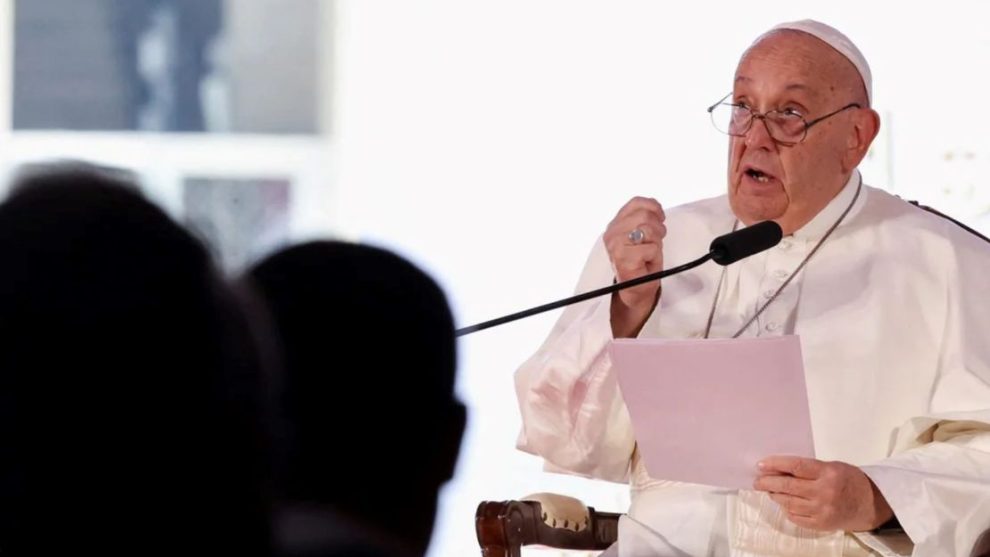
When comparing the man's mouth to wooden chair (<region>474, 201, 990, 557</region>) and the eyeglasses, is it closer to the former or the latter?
the eyeglasses

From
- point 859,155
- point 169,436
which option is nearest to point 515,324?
point 859,155

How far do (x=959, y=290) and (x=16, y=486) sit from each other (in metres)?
2.45

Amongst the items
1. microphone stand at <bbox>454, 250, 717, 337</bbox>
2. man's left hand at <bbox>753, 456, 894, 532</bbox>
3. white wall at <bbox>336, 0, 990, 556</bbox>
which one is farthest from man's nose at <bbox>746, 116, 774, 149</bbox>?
white wall at <bbox>336, 0, 990, 556</bbox>

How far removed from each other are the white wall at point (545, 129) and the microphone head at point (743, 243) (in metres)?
3.38

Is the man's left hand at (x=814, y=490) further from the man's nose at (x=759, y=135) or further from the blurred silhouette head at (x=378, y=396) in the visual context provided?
the blurred silhouette head at (x=378, y=396)

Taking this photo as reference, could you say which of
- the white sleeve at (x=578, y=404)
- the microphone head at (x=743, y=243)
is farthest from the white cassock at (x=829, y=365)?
the microphone head at (x=743, y=243)

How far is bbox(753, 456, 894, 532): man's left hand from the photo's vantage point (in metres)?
2.57

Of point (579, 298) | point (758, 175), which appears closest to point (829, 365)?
point (758, 175)

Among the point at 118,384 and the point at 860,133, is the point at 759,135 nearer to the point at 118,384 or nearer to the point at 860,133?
the point at 860,133

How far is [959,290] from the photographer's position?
3.05m

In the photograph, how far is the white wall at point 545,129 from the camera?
5.87m

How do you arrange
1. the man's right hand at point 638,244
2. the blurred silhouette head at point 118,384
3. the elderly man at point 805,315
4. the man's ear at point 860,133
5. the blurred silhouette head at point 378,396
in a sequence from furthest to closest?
the man's ear at point 860,133 → the elderly man at point 805,315 → the man's right hand at point 638,244 → the blurred silhouette head at point 378,396 → the blurred silhouette head at point 118,384

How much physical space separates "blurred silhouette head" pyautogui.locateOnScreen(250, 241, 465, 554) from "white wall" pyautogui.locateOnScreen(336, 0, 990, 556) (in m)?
4.61

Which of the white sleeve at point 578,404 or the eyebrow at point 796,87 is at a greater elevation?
the eyebrow at point 796,87
